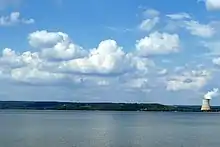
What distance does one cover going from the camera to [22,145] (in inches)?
2126

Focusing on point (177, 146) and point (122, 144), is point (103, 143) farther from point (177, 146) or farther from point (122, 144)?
point (177, 146)

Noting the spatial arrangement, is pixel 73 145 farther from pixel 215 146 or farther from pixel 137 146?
pixel 215 146

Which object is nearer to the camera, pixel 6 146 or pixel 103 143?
pixel 6 146

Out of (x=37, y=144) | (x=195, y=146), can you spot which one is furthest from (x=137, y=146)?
(x=37, y=144)

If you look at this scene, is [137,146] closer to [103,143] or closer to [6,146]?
[103,143]

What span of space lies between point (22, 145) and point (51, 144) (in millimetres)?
3242

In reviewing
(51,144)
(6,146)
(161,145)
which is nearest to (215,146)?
(161,145)

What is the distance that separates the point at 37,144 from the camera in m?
54.8

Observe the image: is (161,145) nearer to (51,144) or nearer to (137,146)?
(137,146)

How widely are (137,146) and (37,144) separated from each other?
1138cm

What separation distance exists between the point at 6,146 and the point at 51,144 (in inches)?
197

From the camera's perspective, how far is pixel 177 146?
5397 centimetres

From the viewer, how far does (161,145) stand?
2186 inches

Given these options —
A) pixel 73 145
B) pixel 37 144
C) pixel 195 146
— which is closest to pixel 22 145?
pixel 37 144
